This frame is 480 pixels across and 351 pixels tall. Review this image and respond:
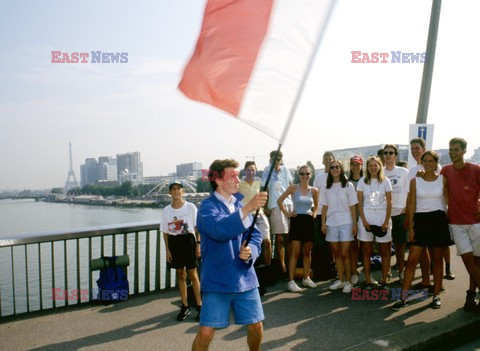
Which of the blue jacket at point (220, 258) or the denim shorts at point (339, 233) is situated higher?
the blue jacket at point (220, 258)

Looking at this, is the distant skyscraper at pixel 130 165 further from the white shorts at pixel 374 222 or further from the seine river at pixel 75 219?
the white shorts at pixel 374 222

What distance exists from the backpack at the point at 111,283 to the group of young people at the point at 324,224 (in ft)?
3.13

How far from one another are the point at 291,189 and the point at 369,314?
2021mm

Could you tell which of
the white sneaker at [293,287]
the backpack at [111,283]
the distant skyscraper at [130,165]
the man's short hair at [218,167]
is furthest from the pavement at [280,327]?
the distant skyscraper at [130,165]

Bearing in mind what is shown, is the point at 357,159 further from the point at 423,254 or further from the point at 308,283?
the point at 308,283

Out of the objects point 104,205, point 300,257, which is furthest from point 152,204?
point 300,257

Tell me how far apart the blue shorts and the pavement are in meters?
1.09

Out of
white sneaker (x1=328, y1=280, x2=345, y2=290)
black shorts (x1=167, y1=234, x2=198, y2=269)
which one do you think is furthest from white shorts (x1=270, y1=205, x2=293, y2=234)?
black shorts (x1=167, y1=234, x2=198, y2=269)

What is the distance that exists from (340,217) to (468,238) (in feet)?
5.65

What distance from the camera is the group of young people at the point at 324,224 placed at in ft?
10.7

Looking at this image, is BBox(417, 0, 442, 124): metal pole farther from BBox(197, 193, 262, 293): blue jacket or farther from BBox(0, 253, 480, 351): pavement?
BBox(197, 193, 262, 293): blue jacket

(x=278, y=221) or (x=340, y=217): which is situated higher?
(x=340, y=217)

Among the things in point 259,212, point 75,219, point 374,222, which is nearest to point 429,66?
point 374,222

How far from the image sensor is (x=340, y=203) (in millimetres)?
6434
